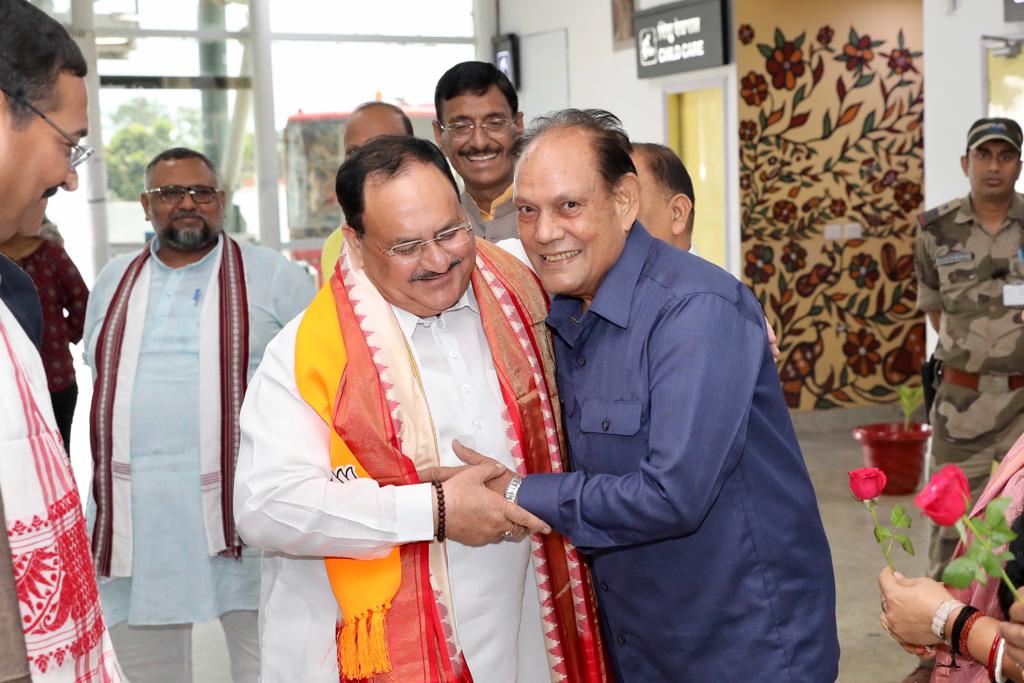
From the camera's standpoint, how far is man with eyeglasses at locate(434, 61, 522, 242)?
3.53 meters

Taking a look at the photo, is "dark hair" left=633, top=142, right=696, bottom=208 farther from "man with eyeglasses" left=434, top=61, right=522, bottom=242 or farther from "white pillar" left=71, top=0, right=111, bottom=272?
"white pillar" left=71, top=0, right=111, bottom=272

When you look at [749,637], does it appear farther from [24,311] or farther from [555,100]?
[555,100]

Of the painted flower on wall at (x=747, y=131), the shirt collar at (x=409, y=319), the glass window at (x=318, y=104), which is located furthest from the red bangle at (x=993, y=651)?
the glass window at (x=318, y=104)

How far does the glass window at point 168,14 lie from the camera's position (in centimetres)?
1036

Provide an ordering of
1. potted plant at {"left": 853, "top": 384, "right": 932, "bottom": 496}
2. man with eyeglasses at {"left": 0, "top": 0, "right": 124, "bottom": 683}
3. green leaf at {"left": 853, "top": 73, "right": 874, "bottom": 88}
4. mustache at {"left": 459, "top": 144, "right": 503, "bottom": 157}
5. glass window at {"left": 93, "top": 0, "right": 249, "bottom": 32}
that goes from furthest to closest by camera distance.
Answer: glass window at {"left": 93, "top": 0, "right": 249, "bottom": 32}
green leaf at {"left": 853, "top": 73, "right": 874, "bottom": 88}
potted plant at {"left": 853, "top": 384, "right": 932, "bottom": 496}
mustache at {"left": 459, "top": 144, "right": 503, "bottom": 157}
man with eyeglasses at {"left": 0, "top": 0, "right": 124, "bottom": 683}

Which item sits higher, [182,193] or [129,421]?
[182,193]

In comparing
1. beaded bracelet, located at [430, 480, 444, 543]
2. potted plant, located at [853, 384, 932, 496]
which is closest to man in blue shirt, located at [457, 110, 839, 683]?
beaded bracelet, located at [430, 480, 444, 543]

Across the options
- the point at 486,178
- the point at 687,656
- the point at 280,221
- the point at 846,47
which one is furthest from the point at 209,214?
the point at 280,221

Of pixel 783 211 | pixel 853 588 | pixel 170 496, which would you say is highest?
pixel 783 211

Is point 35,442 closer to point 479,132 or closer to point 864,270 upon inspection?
point 479,132

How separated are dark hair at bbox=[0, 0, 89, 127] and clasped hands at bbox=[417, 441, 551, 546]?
0.94 m

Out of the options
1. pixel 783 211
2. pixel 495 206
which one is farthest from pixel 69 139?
pixel 783 211

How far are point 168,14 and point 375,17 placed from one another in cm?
204

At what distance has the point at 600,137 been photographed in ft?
6.81
